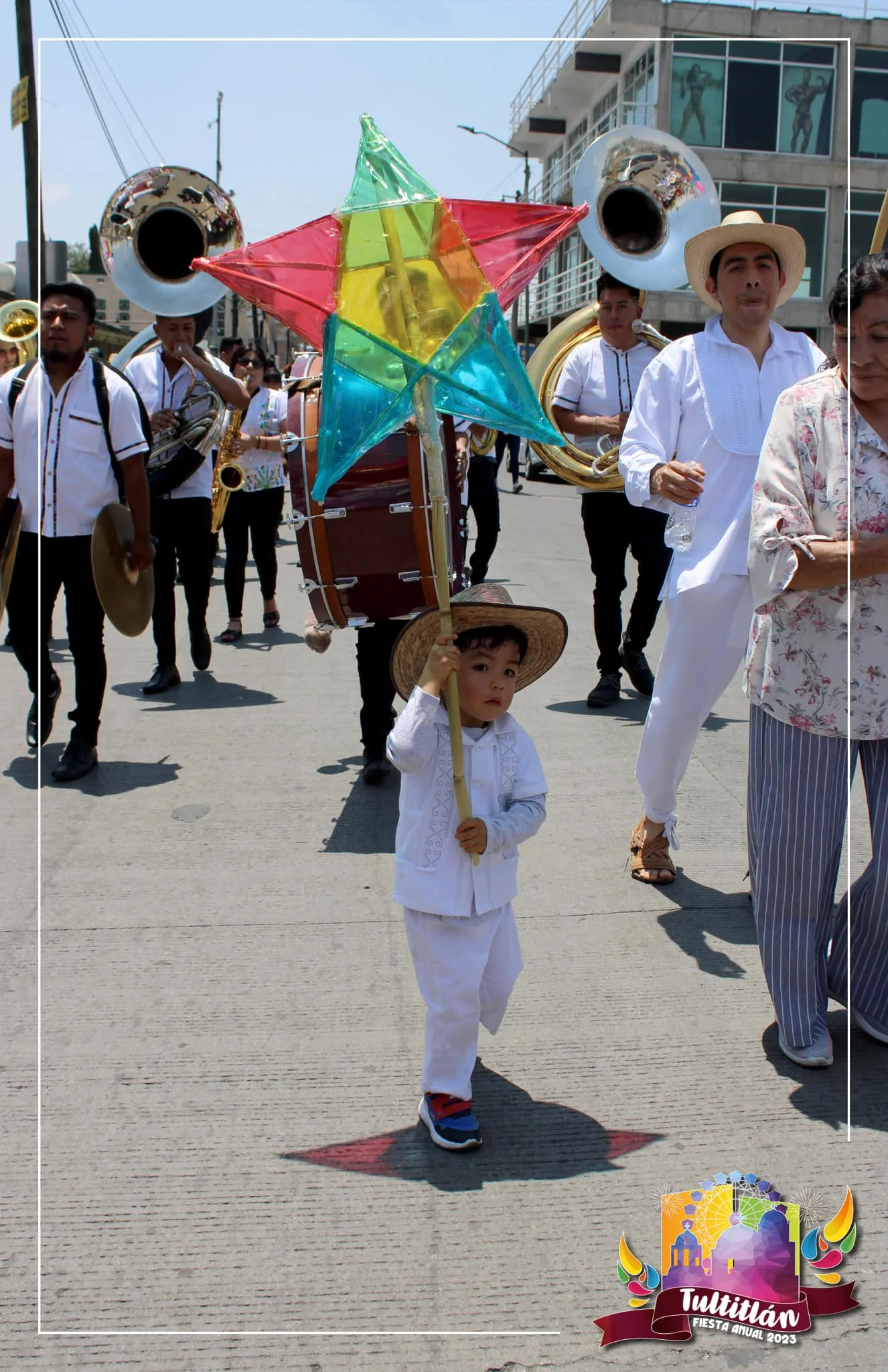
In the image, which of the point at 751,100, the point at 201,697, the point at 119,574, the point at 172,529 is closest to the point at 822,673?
the point at 119,574

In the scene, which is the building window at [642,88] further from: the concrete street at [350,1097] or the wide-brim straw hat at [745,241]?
the concrete street at [350,1097]

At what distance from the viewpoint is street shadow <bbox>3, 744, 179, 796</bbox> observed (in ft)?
17.6

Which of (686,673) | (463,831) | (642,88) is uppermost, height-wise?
(642,88)

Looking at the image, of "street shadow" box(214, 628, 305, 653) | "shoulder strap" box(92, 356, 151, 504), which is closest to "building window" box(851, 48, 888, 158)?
"street shadow" box(214, 628, 305, 653)

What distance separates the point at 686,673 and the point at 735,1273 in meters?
2.07

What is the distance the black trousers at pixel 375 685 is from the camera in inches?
209

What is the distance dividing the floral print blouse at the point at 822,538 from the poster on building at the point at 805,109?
24.1 metres

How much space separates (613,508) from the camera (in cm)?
651

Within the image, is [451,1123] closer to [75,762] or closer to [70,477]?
[75,762]

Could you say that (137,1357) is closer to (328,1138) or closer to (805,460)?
(328,1138)

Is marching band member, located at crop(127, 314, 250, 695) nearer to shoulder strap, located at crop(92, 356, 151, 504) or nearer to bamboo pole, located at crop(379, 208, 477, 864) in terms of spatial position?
shoulder strap, located at crop(92, 356, 151, 504)

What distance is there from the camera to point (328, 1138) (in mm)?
2783

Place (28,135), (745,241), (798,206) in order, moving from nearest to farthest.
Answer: (745,241) < (28,135) < (798,206)

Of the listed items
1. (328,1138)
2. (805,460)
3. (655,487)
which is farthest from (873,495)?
(328,1138)
